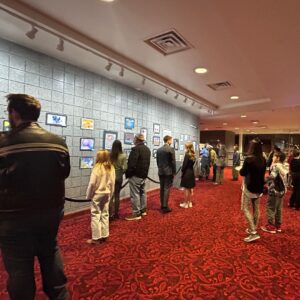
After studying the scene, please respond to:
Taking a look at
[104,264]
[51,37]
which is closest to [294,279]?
[104,264]

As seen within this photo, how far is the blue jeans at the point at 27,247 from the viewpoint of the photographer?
1.34 metres

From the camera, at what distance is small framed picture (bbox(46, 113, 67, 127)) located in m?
4.01

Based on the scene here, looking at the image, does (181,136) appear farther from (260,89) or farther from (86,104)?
(86,104)

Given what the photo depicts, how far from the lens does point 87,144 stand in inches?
187

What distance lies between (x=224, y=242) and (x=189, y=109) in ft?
19.5

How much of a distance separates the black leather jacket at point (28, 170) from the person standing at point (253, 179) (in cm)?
275

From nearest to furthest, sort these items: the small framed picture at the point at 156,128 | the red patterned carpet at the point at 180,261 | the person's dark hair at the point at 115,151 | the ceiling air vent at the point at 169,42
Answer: the red patterned carpet at the point at 180,261 → the ceiling air vent at the point at 169,42 → the person's dark hair at the point at 115,151 → the small framed picture at the point at 156,128

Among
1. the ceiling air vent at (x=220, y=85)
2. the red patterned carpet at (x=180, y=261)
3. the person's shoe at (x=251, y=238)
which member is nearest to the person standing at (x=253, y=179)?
the person's shoe at (x=251, y=238)

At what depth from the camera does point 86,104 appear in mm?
4715

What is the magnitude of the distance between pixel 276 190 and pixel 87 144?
11.4 feet

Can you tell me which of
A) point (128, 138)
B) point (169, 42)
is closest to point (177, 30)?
point (169, 42)

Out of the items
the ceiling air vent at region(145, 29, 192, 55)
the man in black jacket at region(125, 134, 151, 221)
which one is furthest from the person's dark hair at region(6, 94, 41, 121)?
the man in black jacket at region(125, 134, 151, 221)

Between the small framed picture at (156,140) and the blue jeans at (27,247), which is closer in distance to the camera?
the blue jeans at (27,247)

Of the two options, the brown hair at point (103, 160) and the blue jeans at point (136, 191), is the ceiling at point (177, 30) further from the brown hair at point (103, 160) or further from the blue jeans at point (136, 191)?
the blue jeans at point (136, 191)
